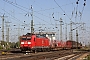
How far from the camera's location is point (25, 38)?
49.6 m

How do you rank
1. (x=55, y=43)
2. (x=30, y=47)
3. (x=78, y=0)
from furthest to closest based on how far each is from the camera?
(x=55, y=43) → (x=30, y=47) → (x=78, y=0)

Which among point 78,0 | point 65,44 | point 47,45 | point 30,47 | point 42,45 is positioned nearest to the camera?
point 78,0

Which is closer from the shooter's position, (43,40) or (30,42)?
(30,42)

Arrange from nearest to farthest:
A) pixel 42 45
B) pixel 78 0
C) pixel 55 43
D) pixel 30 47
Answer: pixel 78 0 < pixel 30 47 < pixel 42 45 < pixel 55 43

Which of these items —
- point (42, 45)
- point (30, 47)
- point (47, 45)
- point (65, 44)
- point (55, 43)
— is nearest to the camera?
point (30, 47)

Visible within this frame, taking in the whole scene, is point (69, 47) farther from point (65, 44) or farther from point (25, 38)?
point (25, 38)

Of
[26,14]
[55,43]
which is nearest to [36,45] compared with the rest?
[26,14]

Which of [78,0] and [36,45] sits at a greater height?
[78,0]

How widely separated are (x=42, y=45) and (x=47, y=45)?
5.71 meters

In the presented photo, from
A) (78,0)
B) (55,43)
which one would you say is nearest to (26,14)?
(55,43)

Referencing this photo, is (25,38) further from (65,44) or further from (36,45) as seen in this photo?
(65,44)

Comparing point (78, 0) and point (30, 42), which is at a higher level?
point (78, 0)

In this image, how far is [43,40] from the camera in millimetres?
57094

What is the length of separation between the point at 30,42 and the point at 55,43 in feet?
87.7
